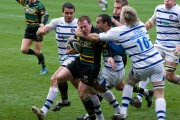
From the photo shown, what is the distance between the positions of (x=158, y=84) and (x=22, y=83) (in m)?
4.67

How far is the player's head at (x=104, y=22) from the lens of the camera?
7.94 m

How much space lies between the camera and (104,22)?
7984 mm

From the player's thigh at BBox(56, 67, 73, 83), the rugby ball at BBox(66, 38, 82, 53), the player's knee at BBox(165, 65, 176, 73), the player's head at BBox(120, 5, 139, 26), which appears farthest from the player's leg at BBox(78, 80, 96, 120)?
the player's knee at BBox(165, 65, 176, 73)

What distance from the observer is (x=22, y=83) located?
11648mm

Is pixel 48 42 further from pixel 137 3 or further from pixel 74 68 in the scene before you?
pixel 137 3

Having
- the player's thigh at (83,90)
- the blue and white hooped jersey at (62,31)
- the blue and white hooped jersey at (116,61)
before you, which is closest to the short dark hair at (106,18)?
the blue and white hooped jersey at (116,61)

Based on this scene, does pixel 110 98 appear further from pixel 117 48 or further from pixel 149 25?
pixel 149 25

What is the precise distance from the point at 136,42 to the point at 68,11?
192 cm

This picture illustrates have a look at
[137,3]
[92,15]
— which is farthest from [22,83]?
[137,3]

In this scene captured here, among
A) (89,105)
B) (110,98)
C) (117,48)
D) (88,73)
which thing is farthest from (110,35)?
(110,98)

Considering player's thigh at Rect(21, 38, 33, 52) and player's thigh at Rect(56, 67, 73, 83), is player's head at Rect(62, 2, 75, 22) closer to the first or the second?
player's thigh at Rect(56, 67, 73, 83)

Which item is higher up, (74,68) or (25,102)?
(74,68)

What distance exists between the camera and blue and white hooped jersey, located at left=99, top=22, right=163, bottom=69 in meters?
7.62

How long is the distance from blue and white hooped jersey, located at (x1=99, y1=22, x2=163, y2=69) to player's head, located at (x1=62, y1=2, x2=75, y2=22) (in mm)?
1481
